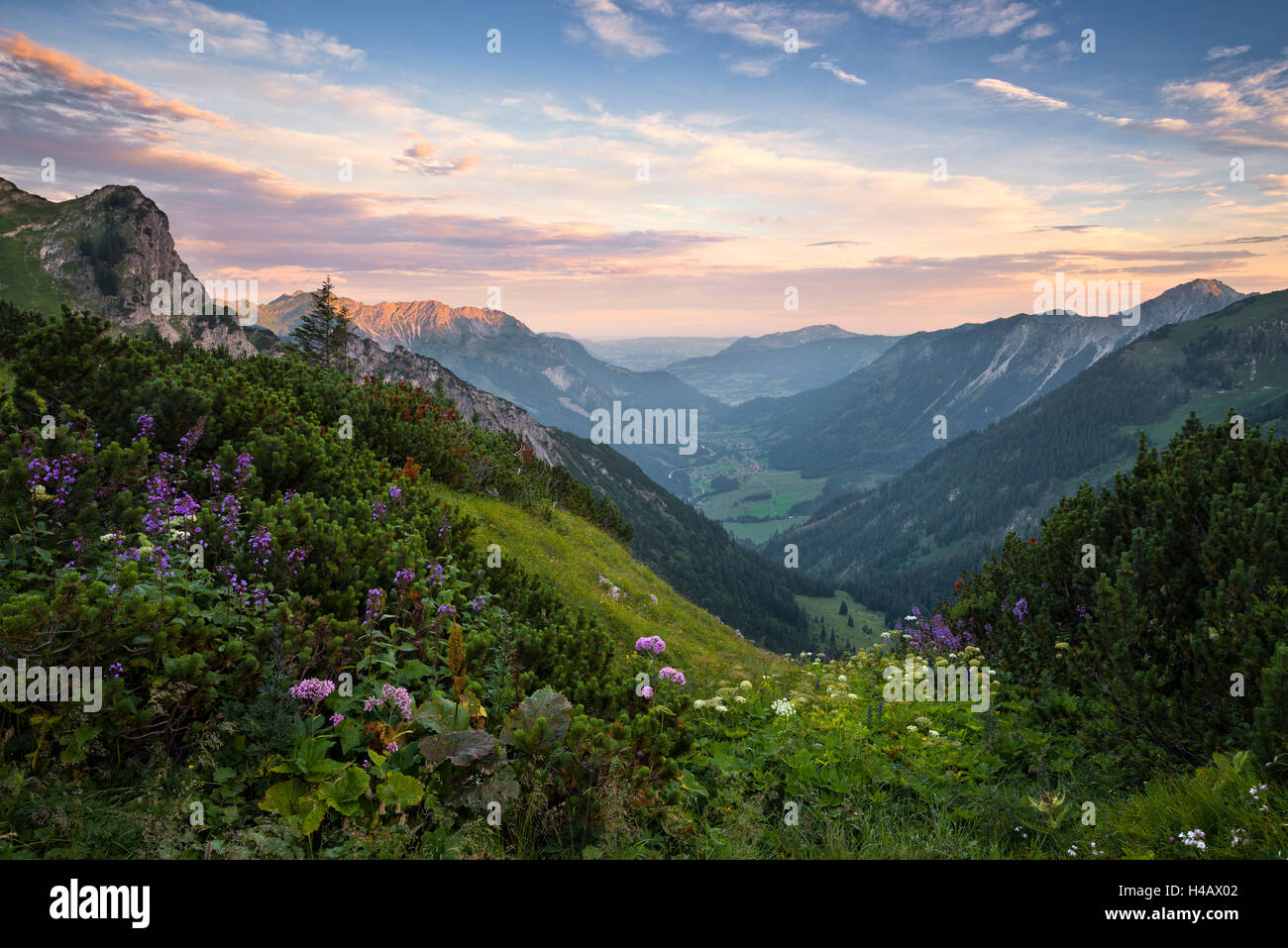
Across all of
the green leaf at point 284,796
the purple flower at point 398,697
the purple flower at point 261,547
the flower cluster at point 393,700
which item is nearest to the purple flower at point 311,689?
the flower cluster at point 393,700

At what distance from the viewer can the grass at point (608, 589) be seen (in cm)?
1321

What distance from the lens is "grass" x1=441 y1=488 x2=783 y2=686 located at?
1321 centimetres

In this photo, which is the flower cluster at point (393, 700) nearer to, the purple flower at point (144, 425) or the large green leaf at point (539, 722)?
the large green leaf at point (539, 722)

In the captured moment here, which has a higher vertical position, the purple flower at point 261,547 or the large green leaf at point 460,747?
the purple flower at point 261,547

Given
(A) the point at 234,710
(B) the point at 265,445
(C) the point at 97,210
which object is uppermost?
(C) the point at 97,210

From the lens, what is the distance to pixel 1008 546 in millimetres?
14273

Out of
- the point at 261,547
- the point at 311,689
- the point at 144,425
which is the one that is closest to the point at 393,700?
the point at 311,689

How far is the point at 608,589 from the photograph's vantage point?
1734cm

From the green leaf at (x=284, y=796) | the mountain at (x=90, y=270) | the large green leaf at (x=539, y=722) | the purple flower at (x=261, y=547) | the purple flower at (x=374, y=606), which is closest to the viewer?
the green leaf at (x=284, y=796)

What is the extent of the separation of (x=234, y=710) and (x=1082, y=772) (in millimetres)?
8135

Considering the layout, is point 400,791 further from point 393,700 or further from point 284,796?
point 393,700

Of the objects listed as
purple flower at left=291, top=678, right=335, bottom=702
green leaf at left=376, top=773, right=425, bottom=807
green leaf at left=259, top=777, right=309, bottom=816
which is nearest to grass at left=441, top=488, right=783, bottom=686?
purple flower at left=291, top=678, right=335, bottom=702
